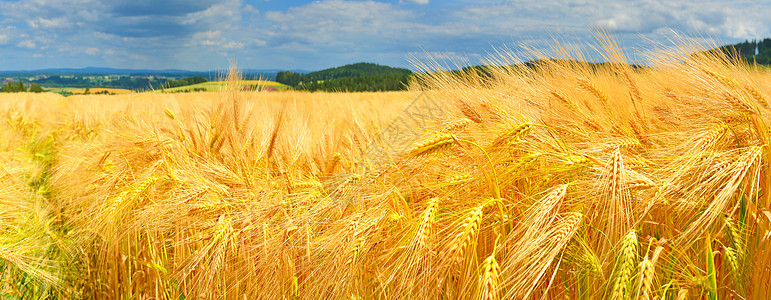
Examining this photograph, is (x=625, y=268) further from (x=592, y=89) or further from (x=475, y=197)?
(x=592, y=89)

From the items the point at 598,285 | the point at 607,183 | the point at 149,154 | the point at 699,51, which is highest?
the point at 699,51

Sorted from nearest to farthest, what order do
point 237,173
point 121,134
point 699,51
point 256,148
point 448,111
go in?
point 448,111 → point 699,51 → point 237,173 → point 256,148 → point 121,134

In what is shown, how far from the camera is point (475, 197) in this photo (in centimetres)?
144

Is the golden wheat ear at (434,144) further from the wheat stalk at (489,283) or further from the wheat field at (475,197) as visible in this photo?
the wheat stalk at (489,283)

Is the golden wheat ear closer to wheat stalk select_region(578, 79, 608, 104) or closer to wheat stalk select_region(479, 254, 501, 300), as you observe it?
wheat stalk select_region(479, 254, 501, 300)

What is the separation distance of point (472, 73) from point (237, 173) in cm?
136

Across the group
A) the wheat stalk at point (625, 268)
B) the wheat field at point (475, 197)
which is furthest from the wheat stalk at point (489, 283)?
the wheat stalk at point (625, 268)

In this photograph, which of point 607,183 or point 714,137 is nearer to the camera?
point 607,183

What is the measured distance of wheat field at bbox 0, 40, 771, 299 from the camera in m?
1.21

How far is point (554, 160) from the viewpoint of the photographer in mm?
1271

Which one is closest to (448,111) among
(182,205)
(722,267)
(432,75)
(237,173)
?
(432,75)

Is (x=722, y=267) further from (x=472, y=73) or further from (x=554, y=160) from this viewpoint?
(x=472, y=73)

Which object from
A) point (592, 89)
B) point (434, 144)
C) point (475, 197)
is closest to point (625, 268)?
point (475, 197)

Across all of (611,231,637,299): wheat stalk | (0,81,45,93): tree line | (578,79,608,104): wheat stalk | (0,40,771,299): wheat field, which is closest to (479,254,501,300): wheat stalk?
(0,40,771,299): wheat field
